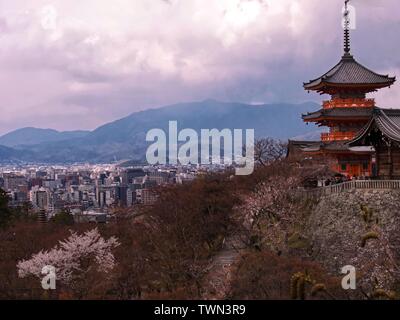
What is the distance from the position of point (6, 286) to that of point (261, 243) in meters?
9.15

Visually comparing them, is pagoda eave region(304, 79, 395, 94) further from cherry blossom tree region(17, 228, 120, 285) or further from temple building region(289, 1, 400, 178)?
cherry blossom tree region(17, 228, 120, 285)

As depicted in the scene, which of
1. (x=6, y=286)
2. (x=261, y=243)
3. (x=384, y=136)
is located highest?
(x=384, y=136)

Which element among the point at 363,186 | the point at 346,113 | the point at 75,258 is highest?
the point at 346,113

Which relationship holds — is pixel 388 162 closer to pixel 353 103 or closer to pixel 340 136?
pixel 340 136

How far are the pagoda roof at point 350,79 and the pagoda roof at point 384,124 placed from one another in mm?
7436

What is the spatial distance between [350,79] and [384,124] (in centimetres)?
990

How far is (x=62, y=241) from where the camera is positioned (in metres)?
28.2

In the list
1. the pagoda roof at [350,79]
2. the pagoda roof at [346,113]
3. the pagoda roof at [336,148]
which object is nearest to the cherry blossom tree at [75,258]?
the pagoda roof at [336,148]

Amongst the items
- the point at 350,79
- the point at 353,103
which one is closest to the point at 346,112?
the point at 353,103

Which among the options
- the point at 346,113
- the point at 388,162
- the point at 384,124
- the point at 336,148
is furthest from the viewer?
the point at 346,113

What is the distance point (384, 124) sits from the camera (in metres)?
23.0

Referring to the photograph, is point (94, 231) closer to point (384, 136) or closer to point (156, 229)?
point (156, 229)
